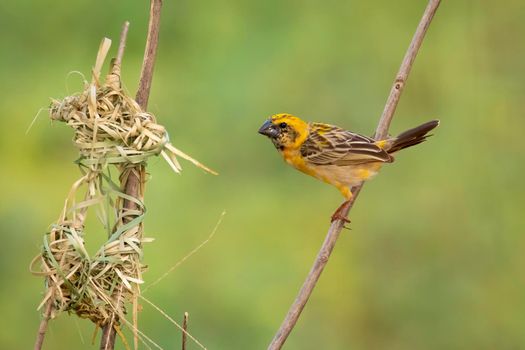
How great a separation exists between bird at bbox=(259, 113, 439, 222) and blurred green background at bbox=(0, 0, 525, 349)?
138 cm

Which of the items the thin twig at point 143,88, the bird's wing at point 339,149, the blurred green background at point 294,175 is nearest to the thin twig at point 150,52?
the thin twig at point 143,88

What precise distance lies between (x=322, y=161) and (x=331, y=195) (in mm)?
2234

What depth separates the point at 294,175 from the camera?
23.6 ft

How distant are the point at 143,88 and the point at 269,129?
2.06m

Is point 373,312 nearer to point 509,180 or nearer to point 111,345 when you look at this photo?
point 509,180

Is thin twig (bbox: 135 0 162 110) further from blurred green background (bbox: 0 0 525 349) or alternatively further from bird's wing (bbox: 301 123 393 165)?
blurred green background (bbox: 0 0 525 349)

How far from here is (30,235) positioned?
6312 millimetres

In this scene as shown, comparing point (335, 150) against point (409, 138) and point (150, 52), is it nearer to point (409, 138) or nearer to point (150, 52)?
point (409, 138)

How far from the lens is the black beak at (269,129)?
462cm

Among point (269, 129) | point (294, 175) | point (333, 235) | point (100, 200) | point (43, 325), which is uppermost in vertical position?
point (294, 175)

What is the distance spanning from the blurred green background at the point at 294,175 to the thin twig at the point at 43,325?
2.89 m

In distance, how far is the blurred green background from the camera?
242 inches

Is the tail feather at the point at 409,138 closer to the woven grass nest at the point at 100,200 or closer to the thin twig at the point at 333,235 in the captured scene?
the thin twig at the point at 333,235

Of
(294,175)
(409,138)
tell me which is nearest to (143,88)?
(409,138)
